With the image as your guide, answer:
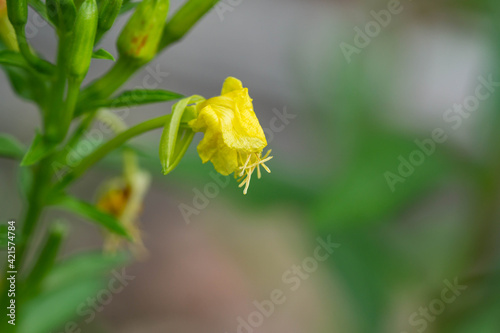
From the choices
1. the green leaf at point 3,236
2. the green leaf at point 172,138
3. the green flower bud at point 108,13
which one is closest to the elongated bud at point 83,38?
the green flower bud at point 108,13

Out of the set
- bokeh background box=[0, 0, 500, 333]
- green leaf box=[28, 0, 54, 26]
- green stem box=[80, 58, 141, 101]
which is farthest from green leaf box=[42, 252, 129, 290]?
green leaf box=[28, 0, 54, 26]

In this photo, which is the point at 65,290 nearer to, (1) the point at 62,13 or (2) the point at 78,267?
(2) the point at 78,267

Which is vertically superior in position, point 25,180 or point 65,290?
point 25,180

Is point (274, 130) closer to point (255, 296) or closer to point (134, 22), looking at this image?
point (255, 296)

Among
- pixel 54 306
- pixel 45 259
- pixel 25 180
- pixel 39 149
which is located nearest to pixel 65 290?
pixel 54 306

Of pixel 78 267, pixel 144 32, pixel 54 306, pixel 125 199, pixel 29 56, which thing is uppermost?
pixel 144 32

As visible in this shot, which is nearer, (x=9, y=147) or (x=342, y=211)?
(x=9, y=147)

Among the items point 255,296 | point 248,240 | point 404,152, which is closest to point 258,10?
point 248,240
